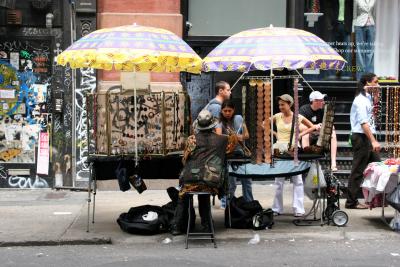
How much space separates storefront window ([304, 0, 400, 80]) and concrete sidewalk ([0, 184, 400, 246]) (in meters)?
3.30

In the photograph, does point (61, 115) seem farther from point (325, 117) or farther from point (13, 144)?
point (325, 117)

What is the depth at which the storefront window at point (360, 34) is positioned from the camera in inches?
496

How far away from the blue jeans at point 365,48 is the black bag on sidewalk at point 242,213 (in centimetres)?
518

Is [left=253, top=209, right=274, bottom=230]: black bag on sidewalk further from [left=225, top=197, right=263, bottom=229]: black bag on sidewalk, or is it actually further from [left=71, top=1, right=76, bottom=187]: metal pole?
[left=71, top=1, right=76, bottom=187]: metal pole

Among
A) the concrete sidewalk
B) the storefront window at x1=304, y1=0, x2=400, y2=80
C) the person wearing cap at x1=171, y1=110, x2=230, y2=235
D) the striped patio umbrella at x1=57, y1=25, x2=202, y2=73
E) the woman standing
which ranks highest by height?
the storefront window at x1=304, y1=0, x2=400, y2=80

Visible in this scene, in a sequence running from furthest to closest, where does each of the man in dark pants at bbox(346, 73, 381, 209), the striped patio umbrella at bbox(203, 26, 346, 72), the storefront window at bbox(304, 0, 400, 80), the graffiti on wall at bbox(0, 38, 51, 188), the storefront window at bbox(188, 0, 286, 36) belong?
the storefront window at bbox(304, 0, 400, 80) → the storefront window at bbox(188, 0, 286, 36) → the graffiti on wall at bbox(0, 38, 51, 188) → the man in dark pants at bbox(346, 73, 381, 209) → the striped patio umbrella at bbox(203, 26, 346, 72)

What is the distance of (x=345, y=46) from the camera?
41.6ft

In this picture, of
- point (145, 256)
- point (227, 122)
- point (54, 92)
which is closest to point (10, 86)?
point (54, 92)

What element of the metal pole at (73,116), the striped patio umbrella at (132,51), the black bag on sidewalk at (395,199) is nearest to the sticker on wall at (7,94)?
the metal pole at (73,116)

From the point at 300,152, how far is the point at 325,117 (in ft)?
1.92

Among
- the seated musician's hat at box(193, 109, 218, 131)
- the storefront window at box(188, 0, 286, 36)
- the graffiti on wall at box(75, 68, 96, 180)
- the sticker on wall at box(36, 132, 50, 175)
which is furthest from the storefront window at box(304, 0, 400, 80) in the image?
the seated musician's hat at box(193, 109, 218, 131)

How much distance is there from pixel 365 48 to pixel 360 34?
298 millimetres

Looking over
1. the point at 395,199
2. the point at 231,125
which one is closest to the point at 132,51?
the point at 231,125

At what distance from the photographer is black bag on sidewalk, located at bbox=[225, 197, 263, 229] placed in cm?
852
